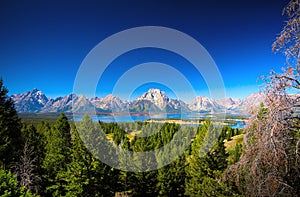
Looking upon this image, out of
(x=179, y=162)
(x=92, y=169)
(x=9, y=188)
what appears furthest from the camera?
(x=179, y=162)

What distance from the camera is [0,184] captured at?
266 inches

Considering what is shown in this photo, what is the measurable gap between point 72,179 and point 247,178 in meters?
15.0

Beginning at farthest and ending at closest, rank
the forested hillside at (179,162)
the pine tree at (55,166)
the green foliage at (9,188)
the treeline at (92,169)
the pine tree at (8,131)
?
the pine tree at (55,166)
the pine tree at (8,131)
the treeline at (92,169)
the green foliage at (9,188)
the forested hillside at (179,162)

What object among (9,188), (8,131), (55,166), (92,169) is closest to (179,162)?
(92,169)

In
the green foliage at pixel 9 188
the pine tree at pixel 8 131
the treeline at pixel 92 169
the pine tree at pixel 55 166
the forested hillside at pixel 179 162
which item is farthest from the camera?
the pine tree at pixel 55 166

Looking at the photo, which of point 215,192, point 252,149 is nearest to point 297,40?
point 252,149

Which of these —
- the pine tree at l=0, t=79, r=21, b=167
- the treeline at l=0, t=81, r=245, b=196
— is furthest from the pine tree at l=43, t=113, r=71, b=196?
the pine tree at l=0, t=79, r=21, b=167

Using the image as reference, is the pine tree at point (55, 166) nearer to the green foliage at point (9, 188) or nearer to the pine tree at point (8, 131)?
the pine tree at point (8, 131)

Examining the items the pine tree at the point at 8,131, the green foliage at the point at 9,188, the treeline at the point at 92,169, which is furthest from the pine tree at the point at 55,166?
the green foliage at the point at 9,188

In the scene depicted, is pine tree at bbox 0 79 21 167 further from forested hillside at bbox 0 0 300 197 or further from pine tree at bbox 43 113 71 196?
pine tree at bbox 43 113 71 196

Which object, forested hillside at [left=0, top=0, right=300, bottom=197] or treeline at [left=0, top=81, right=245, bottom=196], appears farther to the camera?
treeline at [left=0, top=81, right=245, bottom=196]

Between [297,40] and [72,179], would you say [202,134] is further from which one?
[297,40]

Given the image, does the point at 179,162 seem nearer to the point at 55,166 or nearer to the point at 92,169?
the point at 92,169

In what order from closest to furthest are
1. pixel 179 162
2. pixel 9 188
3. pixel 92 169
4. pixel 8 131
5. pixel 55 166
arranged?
pixel 9 188 < pixel 92 169 < pixel 8 131 < pixel 55 166 < pixel 179 162
